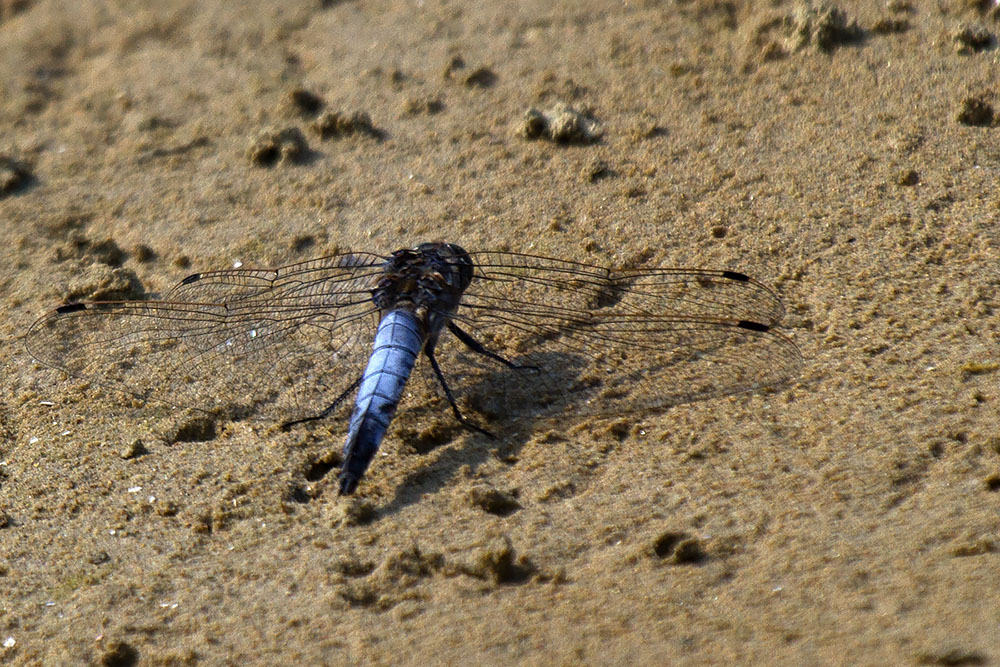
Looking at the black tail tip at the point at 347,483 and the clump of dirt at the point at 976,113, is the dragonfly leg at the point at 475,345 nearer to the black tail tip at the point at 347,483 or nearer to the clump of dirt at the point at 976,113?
the black tail tip at the point at 347,483

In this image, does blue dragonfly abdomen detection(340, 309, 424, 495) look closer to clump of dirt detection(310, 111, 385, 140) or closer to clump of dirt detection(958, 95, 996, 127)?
clump of dirt detection(310, 111, 385, 140)

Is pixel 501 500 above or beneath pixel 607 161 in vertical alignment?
beneath

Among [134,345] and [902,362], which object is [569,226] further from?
[134,345]

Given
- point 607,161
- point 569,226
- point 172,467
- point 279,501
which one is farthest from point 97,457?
point 607,161

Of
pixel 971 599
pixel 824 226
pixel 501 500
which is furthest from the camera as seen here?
→ pixel 824 226

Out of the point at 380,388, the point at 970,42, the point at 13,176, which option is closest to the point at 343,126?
the point at 13,176

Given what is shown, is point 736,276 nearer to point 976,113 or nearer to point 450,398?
point 450,398

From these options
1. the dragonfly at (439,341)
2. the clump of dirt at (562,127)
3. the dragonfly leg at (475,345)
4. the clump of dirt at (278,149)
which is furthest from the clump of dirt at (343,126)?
the dragonfly leg at (475,345)
